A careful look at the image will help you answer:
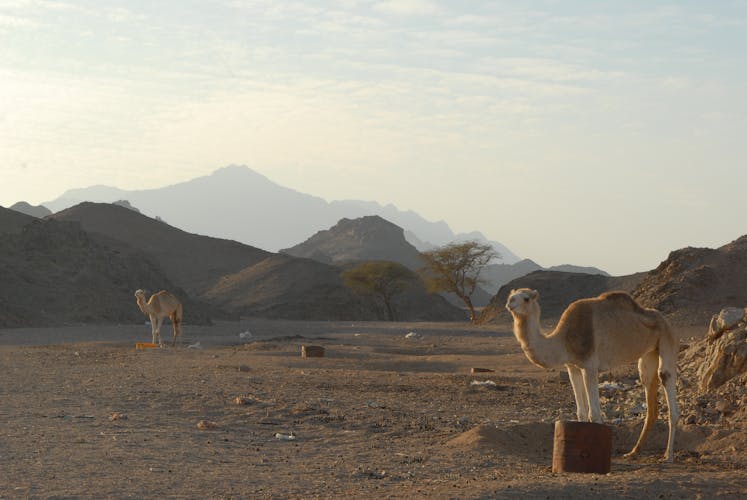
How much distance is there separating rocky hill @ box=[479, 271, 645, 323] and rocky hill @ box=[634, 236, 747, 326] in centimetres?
2449

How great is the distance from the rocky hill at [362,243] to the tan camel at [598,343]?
431 ft

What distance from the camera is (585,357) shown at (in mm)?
11234

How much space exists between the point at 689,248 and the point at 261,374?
20.1 metres

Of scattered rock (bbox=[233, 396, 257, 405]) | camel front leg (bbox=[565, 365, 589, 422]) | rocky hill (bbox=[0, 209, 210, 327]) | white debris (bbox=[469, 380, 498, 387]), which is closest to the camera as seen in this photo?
camel front leg (bbox=[565, 365, 589, 422])

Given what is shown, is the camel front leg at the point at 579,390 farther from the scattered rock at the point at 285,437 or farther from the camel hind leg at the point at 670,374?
the scattered rock at the point at 285,437

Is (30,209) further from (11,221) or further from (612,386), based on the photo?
(612,386)

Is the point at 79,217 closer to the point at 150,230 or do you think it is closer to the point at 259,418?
the point at 150,230

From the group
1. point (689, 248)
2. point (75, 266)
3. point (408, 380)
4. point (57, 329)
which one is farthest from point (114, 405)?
point (75, 266)

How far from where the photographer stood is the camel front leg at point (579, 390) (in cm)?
1161

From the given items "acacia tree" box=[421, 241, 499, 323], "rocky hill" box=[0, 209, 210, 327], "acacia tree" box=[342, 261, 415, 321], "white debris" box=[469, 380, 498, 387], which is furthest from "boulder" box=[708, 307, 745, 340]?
"acacia tree" box=[342, 261, 415, 321]

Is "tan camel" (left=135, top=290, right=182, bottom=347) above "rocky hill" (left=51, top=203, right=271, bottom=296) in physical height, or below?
below

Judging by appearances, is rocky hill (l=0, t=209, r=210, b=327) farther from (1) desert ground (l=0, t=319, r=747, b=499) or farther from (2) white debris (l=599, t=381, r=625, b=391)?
(2) white debris (l=599, t=381, r=625, b=391)

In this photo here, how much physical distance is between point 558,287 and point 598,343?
59362 mm

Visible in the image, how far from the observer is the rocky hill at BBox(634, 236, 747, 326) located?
31.2 metres
